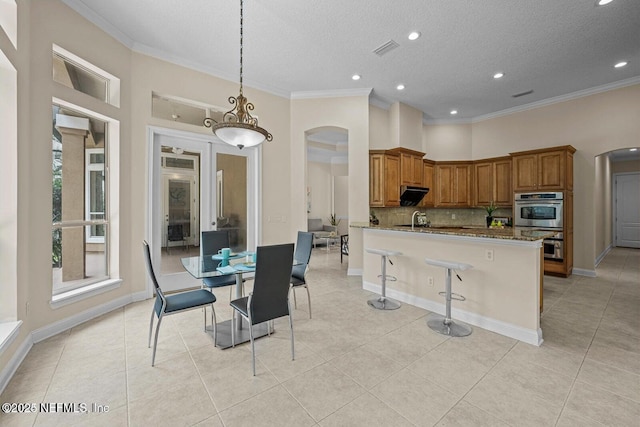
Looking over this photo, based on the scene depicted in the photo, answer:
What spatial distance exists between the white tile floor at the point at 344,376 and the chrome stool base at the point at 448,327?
0.27 ft

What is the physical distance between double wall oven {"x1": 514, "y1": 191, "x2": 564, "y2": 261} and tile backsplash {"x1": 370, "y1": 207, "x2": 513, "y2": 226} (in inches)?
29.2

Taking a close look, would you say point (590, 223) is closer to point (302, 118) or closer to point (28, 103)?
point (302, 118)

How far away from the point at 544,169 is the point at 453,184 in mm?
1777

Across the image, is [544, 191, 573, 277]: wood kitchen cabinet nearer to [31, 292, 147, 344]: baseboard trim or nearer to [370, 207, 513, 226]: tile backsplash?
[370, 207, 513, 226]: tile backsplash

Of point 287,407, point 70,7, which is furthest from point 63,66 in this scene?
point 287,407

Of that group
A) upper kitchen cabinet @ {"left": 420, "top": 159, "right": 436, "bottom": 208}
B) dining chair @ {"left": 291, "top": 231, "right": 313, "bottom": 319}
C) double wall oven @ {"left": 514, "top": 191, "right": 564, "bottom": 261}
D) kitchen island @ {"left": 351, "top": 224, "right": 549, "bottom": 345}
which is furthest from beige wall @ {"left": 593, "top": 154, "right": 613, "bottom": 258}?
dining chair @ {"left": 291, "top": 231, "right": 313, "bottom": 319}

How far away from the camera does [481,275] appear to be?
9.66 feet

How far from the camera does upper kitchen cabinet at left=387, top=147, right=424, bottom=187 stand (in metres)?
5.43

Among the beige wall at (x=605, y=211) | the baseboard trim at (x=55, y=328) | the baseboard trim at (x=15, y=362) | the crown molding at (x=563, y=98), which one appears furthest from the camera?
the beige wall at (x=605, y=211)

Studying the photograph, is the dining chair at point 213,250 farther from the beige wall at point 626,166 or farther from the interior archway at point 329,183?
the beige wall at point 626,166

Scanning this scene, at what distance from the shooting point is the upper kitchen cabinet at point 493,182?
5.82m

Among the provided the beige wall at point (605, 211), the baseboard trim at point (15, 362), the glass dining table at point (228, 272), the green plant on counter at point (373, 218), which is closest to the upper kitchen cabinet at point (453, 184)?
the green plant on counter at point (373, 218)

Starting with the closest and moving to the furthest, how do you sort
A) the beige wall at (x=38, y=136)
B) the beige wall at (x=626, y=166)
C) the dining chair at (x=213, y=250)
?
the beige wall at (x=38, y=136), the dining chair at (x=213, y=250), the beige wall at (x=626, y=166)

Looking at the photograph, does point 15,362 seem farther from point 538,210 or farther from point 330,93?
point 538,210
